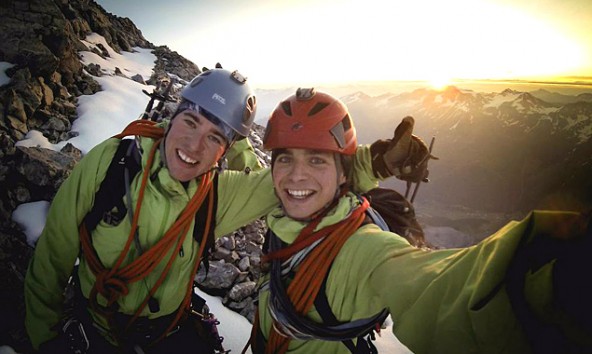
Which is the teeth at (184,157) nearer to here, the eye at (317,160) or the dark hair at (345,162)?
the dark hair at (345,162)

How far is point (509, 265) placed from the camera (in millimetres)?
979

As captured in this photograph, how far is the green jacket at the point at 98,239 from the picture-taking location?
2.61 meters

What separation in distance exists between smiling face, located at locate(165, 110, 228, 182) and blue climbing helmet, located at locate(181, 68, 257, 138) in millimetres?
169

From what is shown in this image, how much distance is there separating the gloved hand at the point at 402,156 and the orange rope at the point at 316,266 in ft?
2.73

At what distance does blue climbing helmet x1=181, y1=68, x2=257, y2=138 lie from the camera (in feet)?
9.93

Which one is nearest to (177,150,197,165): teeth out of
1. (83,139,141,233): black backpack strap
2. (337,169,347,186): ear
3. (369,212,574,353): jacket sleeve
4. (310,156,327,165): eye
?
(83,139,141,233): black backpack strap

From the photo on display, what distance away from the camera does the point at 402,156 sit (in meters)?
2.76

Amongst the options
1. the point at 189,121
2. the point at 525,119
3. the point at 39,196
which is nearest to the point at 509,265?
the point at 189,121

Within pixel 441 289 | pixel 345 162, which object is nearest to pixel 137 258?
pixel 345 162

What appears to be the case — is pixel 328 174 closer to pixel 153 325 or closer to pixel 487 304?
pixel 487 304

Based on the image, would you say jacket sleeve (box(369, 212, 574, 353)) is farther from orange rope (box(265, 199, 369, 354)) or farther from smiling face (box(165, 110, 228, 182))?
smiling face (box(165, 110, 228, 182))

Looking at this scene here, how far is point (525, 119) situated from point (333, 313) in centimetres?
11780

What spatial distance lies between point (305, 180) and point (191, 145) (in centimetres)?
128

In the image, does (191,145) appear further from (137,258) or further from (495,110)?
(495,110)
